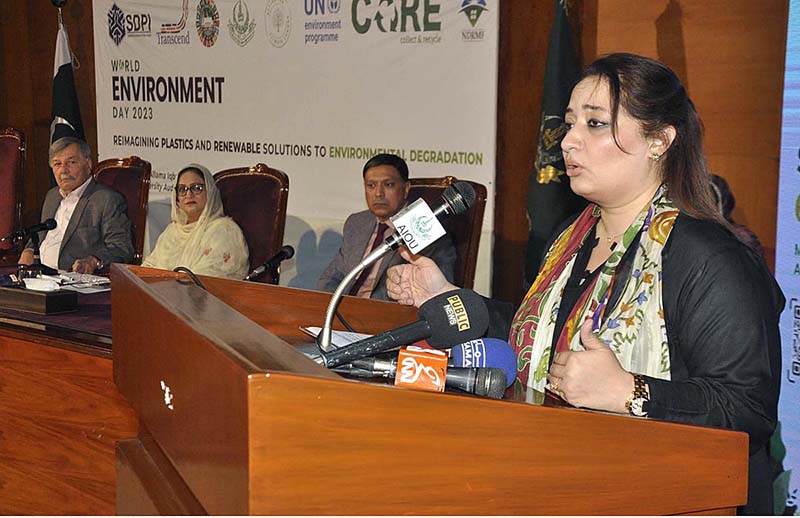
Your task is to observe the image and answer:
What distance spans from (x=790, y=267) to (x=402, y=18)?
8.04ft

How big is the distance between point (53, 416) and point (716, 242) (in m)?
1.77

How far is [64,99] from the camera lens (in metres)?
6.39

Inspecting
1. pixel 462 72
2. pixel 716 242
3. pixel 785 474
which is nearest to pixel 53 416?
pixel 716 242

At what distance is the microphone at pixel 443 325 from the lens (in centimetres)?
138

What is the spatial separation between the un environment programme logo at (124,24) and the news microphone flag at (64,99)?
1.08ft

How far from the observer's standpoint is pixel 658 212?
1.61m

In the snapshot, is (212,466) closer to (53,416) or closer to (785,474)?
(53,416)

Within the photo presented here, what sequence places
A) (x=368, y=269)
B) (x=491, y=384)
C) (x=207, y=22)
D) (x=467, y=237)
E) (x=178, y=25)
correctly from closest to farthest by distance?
(x=491, y=384) → (x=467, y=237) → (x=368, y=269) → (x=207, y=22) → (x=178, y=25)

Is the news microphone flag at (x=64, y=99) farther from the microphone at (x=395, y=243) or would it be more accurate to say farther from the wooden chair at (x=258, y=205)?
the microphone at (x=395, y=243)

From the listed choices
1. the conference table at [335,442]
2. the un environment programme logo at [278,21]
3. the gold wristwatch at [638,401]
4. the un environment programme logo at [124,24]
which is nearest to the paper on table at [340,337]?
the conference table at [335,442]

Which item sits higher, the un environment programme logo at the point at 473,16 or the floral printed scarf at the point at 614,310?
the un environment programme logo at the point at 473,16

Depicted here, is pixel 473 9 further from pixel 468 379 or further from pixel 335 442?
pixel 335 442

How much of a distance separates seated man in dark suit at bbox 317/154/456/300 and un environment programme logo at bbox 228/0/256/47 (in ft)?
6.77

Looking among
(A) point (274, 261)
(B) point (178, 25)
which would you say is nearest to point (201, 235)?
(A) point (274, 261)
